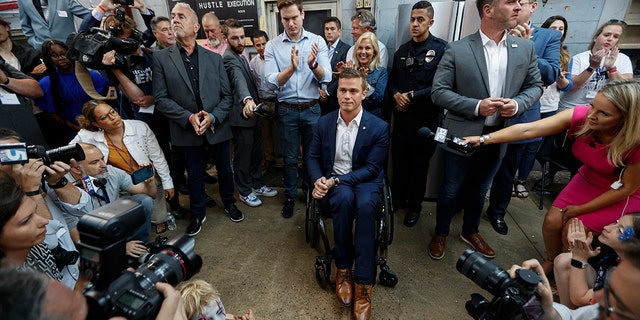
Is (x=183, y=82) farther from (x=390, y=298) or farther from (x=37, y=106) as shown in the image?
(x=390, y=298)

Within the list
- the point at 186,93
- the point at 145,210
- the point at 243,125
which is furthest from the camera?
the point at 243,125

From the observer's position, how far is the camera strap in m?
2.50

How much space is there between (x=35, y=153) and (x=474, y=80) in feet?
8.42

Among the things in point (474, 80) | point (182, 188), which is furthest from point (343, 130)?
point (182, 188)

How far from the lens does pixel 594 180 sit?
1.77m

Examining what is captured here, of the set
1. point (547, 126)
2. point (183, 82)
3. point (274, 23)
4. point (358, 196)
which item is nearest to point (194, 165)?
point (183, 82)

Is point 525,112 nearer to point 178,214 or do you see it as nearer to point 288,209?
point 288,209

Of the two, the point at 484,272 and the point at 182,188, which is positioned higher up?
the point at 484,272

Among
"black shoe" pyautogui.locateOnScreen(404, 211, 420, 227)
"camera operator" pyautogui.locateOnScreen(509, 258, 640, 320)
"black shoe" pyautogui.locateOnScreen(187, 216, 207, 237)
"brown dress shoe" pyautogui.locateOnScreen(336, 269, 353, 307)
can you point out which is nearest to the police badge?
"black shoe" pyautogui.locateOnScreen(404, 211, 420, 227)

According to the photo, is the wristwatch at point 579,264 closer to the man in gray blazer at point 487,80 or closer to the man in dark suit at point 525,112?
the man in gray blazer at point 487,80

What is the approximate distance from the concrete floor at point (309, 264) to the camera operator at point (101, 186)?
21.2 inches

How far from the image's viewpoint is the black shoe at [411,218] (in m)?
2.73

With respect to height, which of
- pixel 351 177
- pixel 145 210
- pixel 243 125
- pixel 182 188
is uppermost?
pixel 243 125

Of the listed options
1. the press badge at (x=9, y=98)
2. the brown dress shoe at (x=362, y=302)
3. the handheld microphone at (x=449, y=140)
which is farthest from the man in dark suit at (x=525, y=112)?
the press badge at (x=9, y=98)
